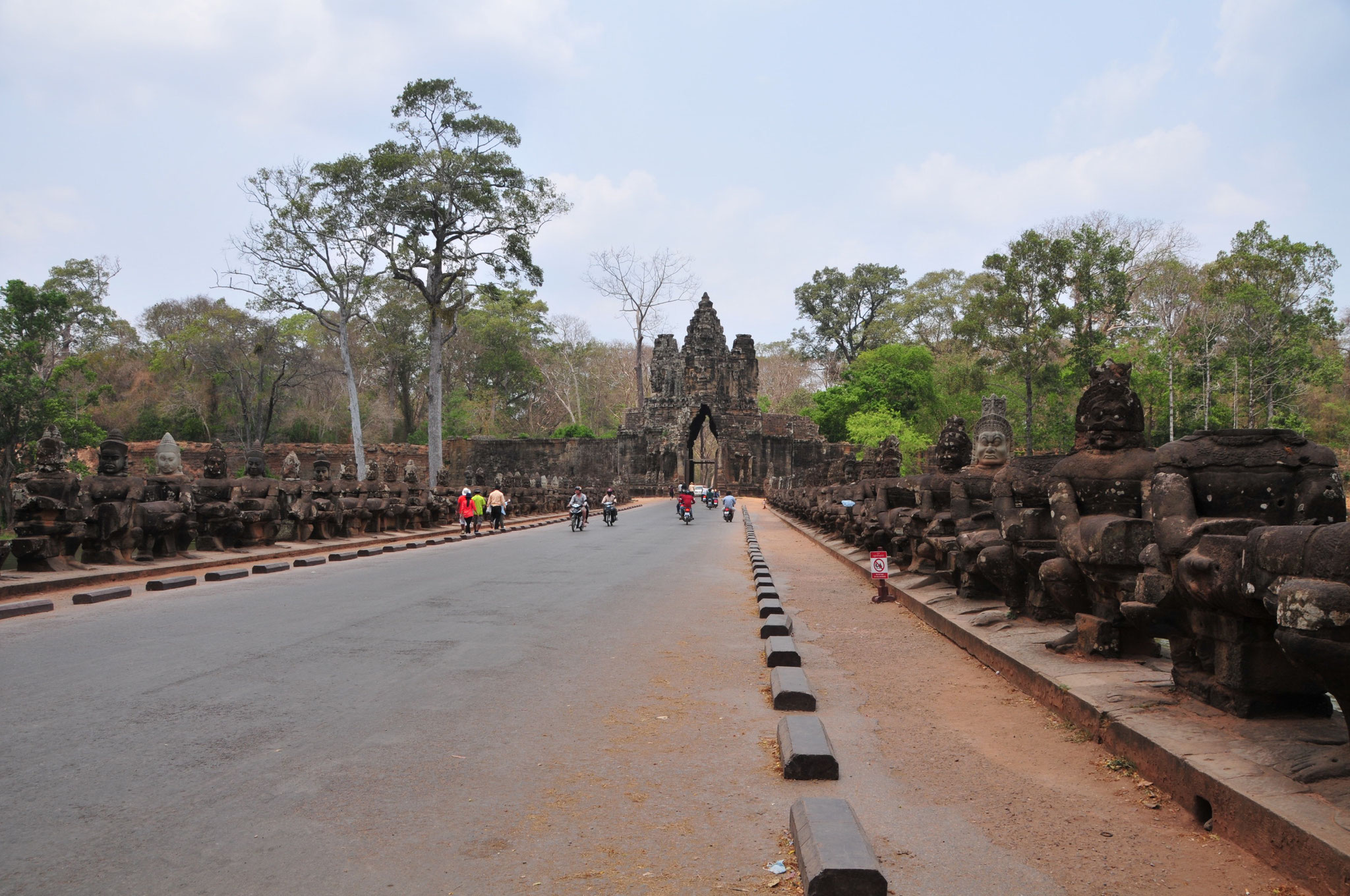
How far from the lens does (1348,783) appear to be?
3.18 metres

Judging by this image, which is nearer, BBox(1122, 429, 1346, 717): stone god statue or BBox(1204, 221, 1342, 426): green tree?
BBox(1122, 429, 1346, 717): stone god statue

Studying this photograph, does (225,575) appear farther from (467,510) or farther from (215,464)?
(467,510)

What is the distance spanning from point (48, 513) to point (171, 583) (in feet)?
6.89

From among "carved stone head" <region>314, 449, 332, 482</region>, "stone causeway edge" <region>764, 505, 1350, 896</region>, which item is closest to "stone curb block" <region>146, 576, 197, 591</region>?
"carved stone head" <region>314, 449, 332, 482</region>

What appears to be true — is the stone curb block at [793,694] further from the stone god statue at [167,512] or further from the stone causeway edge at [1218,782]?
the stone god statue at [167,512]

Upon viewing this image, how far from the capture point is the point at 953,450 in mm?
12406

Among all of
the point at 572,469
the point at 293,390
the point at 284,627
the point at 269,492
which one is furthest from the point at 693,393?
the point at 284,627

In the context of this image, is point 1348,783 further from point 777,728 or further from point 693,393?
point 693,393

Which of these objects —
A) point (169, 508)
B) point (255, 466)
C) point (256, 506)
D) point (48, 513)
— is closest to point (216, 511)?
point (256, 506)

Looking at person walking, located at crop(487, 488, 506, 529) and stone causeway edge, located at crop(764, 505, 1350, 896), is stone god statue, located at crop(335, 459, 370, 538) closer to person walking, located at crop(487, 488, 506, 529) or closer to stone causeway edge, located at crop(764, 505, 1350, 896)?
person walking, located at crop(487, 488, 506, 529)

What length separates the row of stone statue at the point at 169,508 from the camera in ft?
37.9

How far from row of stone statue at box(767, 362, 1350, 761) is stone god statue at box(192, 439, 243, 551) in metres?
12.2

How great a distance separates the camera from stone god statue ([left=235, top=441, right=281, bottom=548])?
1608 cm

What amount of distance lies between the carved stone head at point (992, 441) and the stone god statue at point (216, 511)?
39.2 feet
